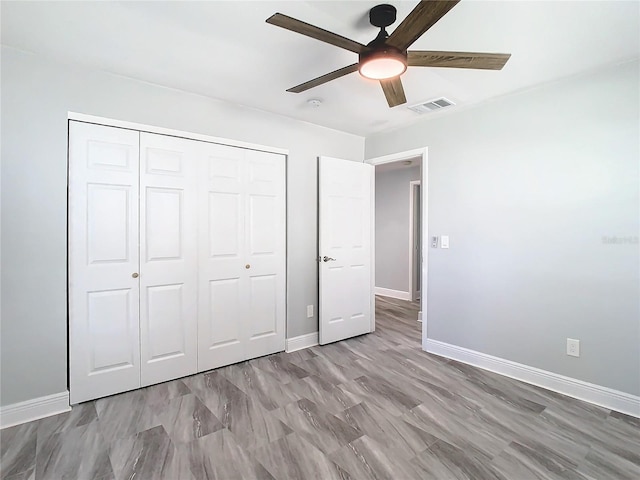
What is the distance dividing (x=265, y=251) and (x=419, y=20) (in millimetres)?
2374

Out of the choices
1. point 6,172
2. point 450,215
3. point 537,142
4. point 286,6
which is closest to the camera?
point 286,6

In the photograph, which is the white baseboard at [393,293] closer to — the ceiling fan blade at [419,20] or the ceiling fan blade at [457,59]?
the ceiling fan blade at [457,59]

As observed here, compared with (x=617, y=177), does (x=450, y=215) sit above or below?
below

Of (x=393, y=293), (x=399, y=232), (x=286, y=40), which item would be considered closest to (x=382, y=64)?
(x=286, y=40)

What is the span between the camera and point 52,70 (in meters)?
2.26

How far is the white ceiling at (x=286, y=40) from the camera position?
69.3 inches

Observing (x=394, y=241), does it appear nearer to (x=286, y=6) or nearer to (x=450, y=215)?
(x=450, y=215)

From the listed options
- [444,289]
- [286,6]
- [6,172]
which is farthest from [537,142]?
[6,172]

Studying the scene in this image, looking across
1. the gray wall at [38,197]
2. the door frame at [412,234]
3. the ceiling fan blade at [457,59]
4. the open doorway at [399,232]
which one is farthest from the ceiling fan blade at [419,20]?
the door frame at [412,234]

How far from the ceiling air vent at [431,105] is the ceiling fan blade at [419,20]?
1.47 metres

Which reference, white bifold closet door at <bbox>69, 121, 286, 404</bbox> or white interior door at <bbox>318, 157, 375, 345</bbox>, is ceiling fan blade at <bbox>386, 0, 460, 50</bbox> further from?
white interior door at <bbox>318, 157, 375, 345</bbox>

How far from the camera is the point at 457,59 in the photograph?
5.79 feet

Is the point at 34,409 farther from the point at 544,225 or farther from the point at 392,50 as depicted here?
the point at 544,225

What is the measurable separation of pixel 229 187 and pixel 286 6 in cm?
165
